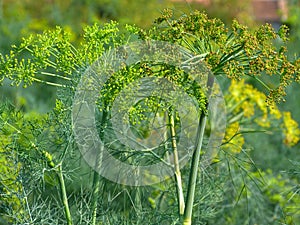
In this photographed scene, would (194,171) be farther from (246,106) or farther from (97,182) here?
(246,106)

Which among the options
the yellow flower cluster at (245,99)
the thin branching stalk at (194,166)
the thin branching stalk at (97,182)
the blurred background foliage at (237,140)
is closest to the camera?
the thin branching stalk at (194,166)

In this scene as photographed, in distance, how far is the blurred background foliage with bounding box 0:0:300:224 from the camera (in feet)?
10.2

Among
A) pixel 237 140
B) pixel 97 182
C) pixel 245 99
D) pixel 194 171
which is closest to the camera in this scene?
pixel 194 171

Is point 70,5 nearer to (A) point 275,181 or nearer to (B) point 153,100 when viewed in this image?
(A) point 275,181

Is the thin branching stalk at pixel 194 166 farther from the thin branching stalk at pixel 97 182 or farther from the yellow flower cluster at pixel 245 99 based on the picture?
the yellow flower cluster at pixel 245 99

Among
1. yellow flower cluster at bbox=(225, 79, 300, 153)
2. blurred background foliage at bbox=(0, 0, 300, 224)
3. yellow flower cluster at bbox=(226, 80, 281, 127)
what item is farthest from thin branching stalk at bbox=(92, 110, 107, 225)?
yellow flower cluster at bbox=(226, 80, 281, 127)

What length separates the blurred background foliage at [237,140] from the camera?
3.12 metres

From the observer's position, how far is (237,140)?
403 cm

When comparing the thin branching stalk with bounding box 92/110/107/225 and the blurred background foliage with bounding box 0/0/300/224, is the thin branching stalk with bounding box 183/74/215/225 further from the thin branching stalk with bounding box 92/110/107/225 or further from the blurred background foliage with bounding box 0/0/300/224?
the thin branching stalk with bounding box 92/110/107/225

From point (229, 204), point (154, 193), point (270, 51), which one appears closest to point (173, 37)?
point (270, 51)

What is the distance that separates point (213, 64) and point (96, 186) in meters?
0.67

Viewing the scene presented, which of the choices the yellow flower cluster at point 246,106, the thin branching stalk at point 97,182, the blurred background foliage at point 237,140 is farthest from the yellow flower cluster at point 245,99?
the thin branching stalk at point 97,182

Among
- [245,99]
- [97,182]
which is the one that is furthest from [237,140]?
[97,182]

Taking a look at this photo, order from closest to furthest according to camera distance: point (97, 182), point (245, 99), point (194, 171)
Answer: point (194, 171)
point (97, 182)
point (245, 99)
